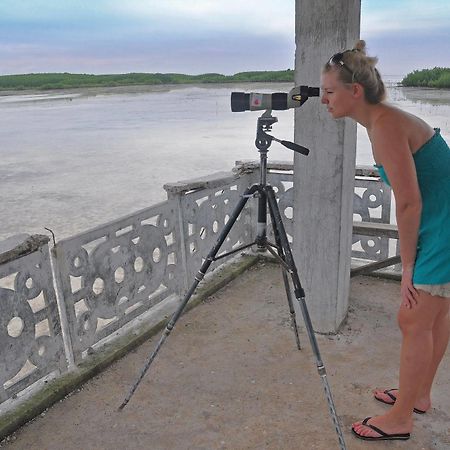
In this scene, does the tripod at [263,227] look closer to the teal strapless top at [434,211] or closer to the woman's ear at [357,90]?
the woman's ear at [357,90]

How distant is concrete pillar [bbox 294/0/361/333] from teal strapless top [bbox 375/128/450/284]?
40.3 inches

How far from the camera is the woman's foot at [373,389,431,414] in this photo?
105 inches

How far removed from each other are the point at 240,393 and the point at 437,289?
1235mm

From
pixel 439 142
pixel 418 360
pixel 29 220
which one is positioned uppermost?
pixel 439 142

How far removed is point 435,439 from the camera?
8.22 feet

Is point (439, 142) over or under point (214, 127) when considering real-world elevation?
over

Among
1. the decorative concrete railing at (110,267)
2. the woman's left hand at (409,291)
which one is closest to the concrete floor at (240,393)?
the decorative concrete railing at (110,267)

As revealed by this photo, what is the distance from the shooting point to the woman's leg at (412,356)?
2.29 meters

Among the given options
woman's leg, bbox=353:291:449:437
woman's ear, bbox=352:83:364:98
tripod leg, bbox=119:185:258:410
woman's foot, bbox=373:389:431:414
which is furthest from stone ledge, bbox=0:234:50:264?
woman's foot, bbox=373:389:431:414

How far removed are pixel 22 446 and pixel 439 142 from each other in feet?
7.58

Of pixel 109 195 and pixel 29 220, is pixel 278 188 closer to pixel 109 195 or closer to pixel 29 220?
pixel 29 220

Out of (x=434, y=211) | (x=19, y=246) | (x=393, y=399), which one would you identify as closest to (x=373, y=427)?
(x=393, y=399)

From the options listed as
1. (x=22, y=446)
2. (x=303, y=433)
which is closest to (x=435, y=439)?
(x=303, y=433)

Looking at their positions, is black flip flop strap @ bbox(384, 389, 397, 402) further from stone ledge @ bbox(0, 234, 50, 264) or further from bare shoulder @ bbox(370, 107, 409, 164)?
stone ledge @ bbox(0, 234, 50, 264)
